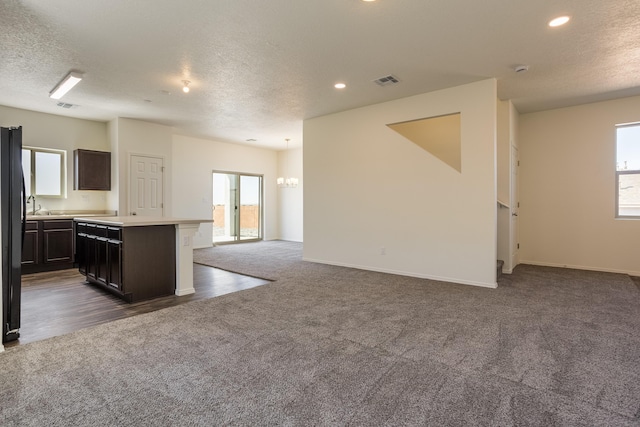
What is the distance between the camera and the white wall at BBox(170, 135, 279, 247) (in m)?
8.14

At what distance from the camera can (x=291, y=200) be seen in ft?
33.3

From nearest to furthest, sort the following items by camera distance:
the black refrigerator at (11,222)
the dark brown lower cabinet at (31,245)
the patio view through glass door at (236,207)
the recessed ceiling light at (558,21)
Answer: the black refrigerator at (11,222), the recessed ceiling light at (558,21), the dark brown lower cabinet at (31,245), the patio view through glass door at (236,207)

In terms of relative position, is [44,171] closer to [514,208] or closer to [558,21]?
[558,21]

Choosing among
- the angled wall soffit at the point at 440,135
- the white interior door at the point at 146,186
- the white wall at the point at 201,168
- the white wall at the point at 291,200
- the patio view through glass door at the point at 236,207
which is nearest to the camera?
the angled wall soffit at the point at 440,135

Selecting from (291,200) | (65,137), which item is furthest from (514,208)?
(65,137)

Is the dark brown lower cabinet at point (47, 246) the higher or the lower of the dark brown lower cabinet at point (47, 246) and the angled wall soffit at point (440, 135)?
the lower

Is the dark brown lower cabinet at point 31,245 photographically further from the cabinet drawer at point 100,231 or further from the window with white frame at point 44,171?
the cabinet drawer at point 100,231

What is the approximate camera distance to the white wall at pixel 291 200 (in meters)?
9.90

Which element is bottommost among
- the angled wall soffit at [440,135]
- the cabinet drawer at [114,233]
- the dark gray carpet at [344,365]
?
the dark gray carpet at [344,365]

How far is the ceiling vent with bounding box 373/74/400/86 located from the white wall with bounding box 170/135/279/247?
18.1 ft

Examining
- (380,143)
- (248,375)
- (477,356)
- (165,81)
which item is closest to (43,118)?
(165,81)

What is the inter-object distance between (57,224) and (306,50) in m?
5.40

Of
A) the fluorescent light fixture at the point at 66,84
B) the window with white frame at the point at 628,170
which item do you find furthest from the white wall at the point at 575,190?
the fluorescent light fixture at the point at 66,84

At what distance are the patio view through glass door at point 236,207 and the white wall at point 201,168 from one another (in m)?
0.29
